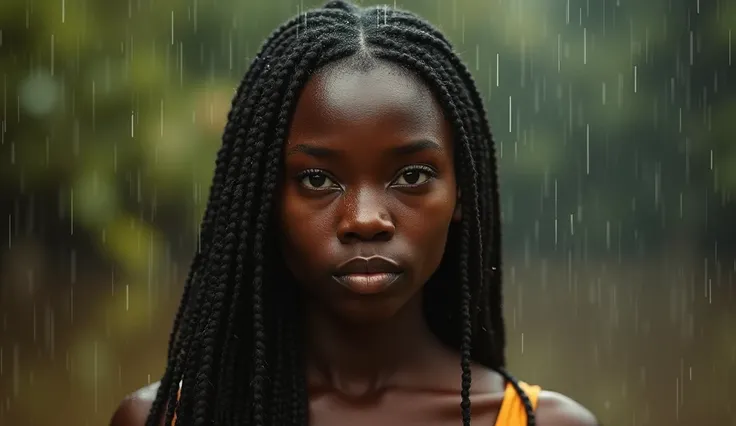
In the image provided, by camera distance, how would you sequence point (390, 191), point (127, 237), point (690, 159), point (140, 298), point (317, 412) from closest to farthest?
point (390, 191), point (317, 412), point (127, 237), point (140, 298), point (690, 159)

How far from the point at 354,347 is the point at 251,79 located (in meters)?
0.62

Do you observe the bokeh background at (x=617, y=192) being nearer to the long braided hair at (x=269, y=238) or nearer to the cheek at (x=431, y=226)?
the long braided hair at (x=269, y=238)

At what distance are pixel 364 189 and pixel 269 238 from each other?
27 centimetres

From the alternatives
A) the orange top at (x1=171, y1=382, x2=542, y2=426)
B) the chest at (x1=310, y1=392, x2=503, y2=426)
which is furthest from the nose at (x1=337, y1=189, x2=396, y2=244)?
the orange top at (x1=171, y1=382, x2=542, y2=426)

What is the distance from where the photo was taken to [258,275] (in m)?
2.30

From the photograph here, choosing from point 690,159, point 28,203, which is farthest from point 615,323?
point 28,203

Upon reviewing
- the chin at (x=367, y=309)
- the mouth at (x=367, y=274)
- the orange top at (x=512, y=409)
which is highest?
the mouth at (x=367, y=274)

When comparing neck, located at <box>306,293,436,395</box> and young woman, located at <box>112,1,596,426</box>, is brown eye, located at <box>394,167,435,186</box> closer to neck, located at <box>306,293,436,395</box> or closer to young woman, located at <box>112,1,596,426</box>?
young woman, located at <box>112,1,596,426</box>

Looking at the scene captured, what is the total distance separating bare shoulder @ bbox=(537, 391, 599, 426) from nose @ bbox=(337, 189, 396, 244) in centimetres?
61

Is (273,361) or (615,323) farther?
(615,323)

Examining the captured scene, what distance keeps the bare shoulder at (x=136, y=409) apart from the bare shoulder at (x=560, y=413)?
0.87m

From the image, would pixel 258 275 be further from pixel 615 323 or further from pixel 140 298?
pixel 615 323

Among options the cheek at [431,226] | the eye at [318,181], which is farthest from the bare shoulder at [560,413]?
the eye at [318,181]

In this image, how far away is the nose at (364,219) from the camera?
2.16 m
